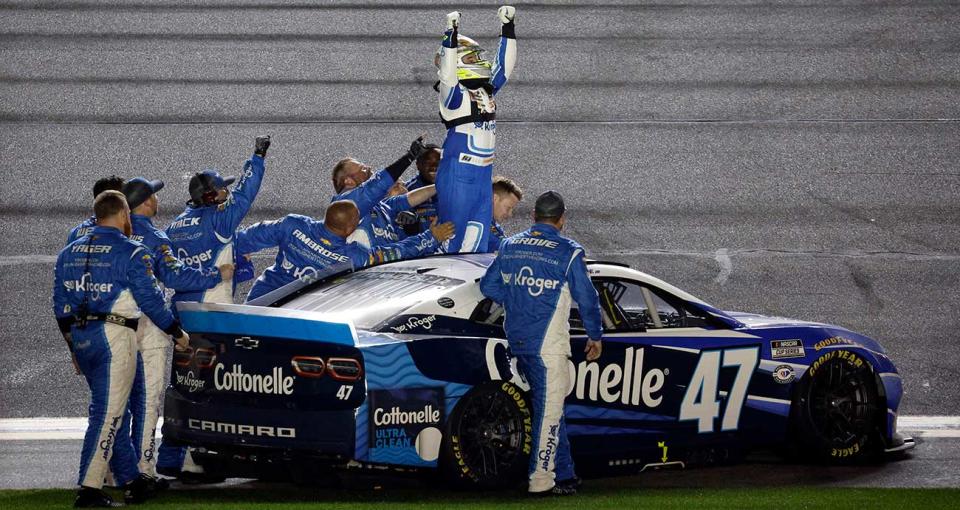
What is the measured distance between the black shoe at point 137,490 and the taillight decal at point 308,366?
118 cm

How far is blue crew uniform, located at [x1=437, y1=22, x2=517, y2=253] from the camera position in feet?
35.7

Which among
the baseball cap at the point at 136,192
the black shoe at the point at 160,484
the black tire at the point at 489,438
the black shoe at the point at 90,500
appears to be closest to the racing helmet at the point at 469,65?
the baseball cap at the point at 136,192

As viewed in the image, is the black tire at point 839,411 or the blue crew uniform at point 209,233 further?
the blue crew uniform at point 209,233

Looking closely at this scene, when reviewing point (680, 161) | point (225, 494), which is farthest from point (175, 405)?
point (680, 161)

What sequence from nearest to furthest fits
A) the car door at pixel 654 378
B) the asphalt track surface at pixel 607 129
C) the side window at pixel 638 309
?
the car door at pixel 654 378
the side window at pixel 638 309
the asphalt track surface at pixel 607 129

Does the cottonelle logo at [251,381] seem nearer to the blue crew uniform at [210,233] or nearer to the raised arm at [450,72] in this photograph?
the blue crew uniform at [210,233]

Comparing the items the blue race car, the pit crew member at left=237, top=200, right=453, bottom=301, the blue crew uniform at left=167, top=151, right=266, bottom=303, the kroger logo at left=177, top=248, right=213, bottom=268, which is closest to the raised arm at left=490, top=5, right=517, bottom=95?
the pit crew member at left=237, top=200, right=453, bottom=301

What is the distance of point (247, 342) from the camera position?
8.35 metres

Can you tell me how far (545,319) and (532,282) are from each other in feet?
0.72

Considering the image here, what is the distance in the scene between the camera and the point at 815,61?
856 inches

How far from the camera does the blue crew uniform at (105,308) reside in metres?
8.59

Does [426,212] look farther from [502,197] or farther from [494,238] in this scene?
[502,197]

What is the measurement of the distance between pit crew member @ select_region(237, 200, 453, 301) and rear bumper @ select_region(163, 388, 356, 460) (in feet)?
5.48

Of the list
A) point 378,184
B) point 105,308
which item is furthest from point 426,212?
point 105,308
